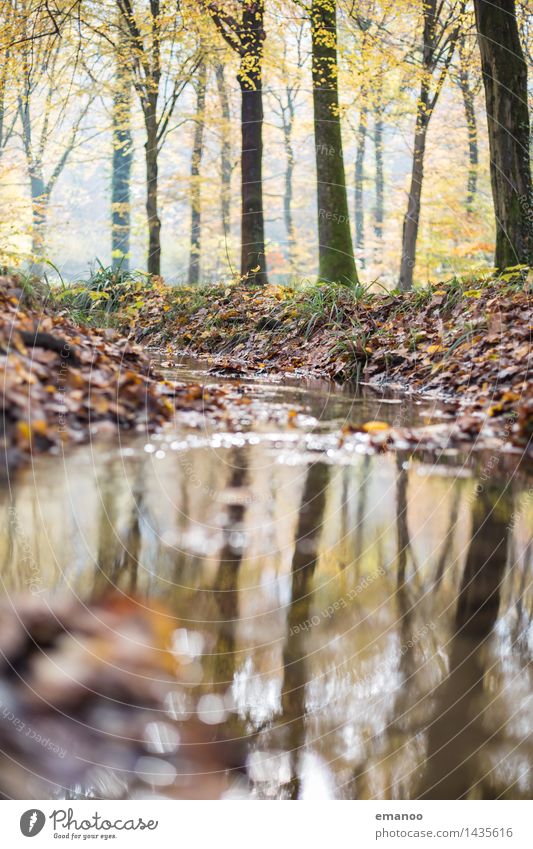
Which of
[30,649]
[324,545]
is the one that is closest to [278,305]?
[324,545]

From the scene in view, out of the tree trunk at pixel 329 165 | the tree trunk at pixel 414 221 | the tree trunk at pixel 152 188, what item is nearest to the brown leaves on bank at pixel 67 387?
the tree trunk at pixel 329 165

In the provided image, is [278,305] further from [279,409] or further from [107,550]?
[107,550]

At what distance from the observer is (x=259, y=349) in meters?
7.63

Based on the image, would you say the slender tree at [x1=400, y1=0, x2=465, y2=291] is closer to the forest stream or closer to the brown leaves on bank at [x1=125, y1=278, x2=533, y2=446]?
the brown leaves on bank at [x1=125, y1=278, x2=533, y2=446]

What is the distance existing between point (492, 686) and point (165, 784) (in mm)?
736

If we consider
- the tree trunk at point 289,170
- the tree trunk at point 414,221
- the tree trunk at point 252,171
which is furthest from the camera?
the tree trunk at point 289,170

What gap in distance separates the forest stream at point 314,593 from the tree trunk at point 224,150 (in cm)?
1598

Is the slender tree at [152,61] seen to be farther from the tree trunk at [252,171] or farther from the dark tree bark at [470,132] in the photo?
the dark tree bark at [470,132]

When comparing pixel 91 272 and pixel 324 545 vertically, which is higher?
pixel 91 272

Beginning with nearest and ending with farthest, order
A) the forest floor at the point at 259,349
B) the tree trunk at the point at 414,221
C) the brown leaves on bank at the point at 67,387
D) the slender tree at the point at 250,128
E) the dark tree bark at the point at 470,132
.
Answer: the brown leaves on bank at the point at 67,387 → the forest floor at the point at 259,349 → the slender tree at the point at 250,128 → the tree trunk at the point at 414,221 → the dark tree bark at the point at 470,132

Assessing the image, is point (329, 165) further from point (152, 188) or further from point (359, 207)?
point (359, 207)

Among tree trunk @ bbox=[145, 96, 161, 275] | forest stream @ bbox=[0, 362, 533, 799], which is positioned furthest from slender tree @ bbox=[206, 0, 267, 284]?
forest stream @ bbox=[0, 362, 533, 799]

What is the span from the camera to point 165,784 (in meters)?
1.28

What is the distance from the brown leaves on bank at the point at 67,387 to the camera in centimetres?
276
